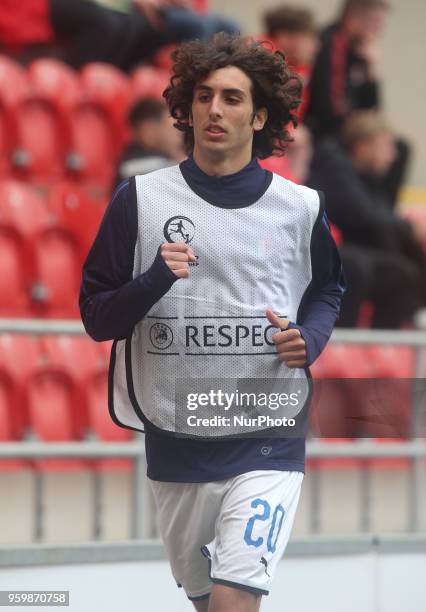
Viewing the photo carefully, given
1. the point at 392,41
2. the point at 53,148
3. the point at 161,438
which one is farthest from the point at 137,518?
the point at 392,41

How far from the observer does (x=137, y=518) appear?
6094 millimetres

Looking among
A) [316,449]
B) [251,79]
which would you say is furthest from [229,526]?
[316,449]

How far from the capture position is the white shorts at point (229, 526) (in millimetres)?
3816

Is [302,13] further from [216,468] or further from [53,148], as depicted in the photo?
[216,468]

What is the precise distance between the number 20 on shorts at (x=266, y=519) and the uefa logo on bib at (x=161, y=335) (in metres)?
0.52

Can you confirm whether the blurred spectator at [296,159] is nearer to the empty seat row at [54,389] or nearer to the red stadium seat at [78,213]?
the red stadium seat at [78,213]

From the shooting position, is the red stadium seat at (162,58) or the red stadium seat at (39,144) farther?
the red stadium seat at (162,58)

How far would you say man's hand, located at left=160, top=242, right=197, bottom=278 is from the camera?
3670 millimetres

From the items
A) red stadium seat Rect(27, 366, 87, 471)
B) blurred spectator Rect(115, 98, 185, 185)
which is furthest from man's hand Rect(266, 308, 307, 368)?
blurred spectator Rect(115, 98, 185, 185)

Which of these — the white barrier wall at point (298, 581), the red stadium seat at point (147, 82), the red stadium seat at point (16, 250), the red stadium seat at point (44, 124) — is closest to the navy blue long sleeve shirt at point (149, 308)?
the white barrier wall at point (298, 581)

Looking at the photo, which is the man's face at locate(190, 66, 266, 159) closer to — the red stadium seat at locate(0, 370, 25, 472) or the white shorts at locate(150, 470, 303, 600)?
the white shorts at locate(150, 470, 303, 600)

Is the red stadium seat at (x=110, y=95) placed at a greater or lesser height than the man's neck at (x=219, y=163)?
greater

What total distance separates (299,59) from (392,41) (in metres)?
4.66

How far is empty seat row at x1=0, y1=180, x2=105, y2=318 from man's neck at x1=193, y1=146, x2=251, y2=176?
3.64m
